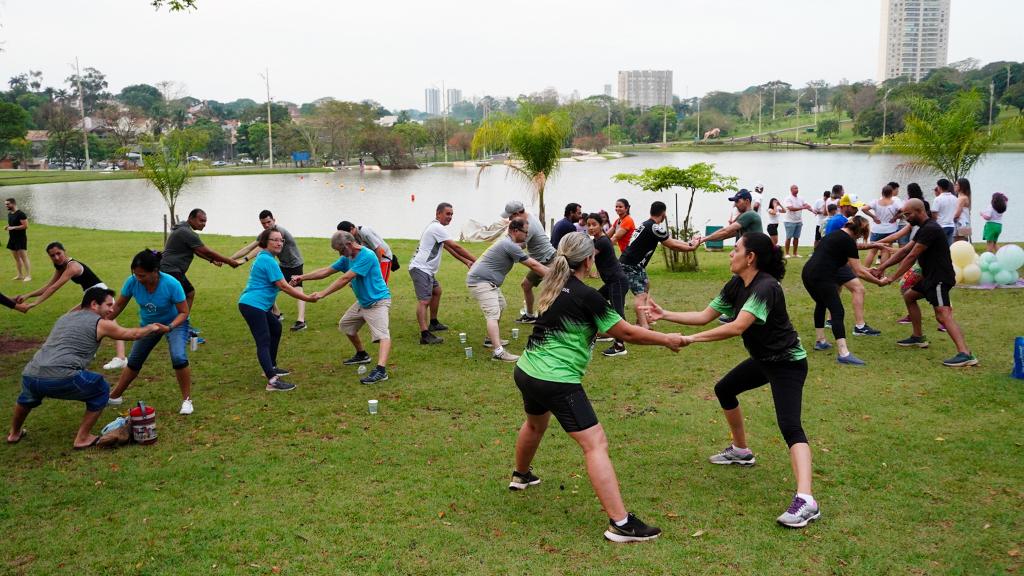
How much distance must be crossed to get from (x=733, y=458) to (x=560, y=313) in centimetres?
249

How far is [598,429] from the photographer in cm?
543

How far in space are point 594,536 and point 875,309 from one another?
974 centimetres

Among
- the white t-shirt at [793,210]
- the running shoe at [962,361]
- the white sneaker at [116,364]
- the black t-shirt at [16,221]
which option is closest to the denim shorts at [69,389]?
the white sneaker at [116,364]

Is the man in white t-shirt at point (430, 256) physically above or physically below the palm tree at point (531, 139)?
below

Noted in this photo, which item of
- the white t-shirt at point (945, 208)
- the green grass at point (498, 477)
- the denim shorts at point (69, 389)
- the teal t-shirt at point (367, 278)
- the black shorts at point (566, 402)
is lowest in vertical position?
the green grass at point (498, 477)

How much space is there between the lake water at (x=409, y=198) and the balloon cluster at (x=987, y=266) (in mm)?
13054

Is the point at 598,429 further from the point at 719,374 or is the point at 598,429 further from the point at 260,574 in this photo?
the point at 719,374

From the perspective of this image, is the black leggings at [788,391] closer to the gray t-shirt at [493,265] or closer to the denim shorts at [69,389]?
the gray t-shirt at [493,265]

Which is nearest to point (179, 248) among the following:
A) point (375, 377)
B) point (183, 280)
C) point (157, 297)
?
point (183, 280)

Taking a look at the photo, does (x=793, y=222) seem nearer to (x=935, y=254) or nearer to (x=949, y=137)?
(x=949, y=137)

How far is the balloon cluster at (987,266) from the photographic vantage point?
575 inches

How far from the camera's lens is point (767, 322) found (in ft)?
19.4

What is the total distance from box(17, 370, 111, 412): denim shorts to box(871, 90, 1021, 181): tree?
71.2 ft

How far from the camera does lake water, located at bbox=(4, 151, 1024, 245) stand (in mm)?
37344
